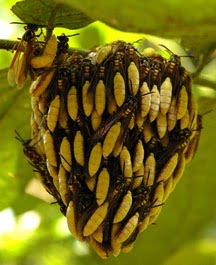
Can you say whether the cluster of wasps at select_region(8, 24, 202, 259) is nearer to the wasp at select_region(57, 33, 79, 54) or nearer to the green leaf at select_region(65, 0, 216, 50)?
the wasp at select_region(57, 33, 79, 54)

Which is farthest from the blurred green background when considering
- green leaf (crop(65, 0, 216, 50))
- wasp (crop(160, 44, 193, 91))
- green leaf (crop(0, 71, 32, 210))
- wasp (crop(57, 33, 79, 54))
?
green leaf (crop(65, 0, 216, 50))

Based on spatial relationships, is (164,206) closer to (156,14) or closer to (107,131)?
(107,131)

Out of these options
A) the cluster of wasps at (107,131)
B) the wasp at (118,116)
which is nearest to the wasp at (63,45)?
the cluster of wasps at (107,131)

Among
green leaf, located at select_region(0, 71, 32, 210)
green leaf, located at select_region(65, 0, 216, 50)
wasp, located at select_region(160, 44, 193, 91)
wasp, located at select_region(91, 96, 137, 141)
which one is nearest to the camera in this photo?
green leaf, located at select_region(65, 0, 216, 50)

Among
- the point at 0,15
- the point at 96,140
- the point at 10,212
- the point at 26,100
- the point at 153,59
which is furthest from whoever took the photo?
the point at 10,212

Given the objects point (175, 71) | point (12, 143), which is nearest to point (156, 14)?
point (175, 71)

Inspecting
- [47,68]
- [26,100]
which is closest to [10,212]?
[26,100]

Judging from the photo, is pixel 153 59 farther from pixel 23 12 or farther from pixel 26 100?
pixel 26 100
